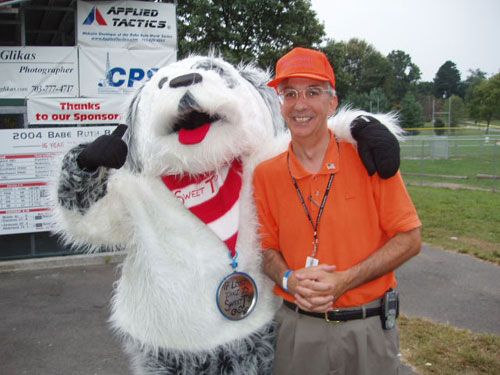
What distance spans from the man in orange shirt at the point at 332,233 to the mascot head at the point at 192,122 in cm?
22

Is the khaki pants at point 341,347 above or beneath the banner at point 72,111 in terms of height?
beneath

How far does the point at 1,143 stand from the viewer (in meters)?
6.45

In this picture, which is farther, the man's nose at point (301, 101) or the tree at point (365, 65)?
the tree at point (365, 65)

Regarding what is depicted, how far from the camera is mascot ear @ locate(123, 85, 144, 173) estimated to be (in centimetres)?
255

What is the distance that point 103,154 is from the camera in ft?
6.82

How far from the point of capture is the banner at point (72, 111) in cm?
670

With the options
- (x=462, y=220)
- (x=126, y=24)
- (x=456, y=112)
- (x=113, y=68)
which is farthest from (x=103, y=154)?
(x=456, y=112)

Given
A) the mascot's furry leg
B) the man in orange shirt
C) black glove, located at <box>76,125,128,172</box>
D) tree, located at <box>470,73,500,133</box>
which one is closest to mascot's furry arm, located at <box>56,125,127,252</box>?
black glove, located at <box>76,125,128,172</box>

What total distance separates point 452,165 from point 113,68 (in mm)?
14694

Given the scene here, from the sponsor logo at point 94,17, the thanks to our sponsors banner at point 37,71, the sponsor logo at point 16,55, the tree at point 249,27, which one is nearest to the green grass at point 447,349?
the thanks to our sponsors banner at point 37,71

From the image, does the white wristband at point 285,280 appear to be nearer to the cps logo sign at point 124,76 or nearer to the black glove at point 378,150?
the black glove at point 378,150

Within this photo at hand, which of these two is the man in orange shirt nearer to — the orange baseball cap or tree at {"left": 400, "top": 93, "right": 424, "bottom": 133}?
the orange baseball cap

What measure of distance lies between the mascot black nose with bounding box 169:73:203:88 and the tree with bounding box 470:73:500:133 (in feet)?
133

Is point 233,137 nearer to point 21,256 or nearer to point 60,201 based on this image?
point 60,201
